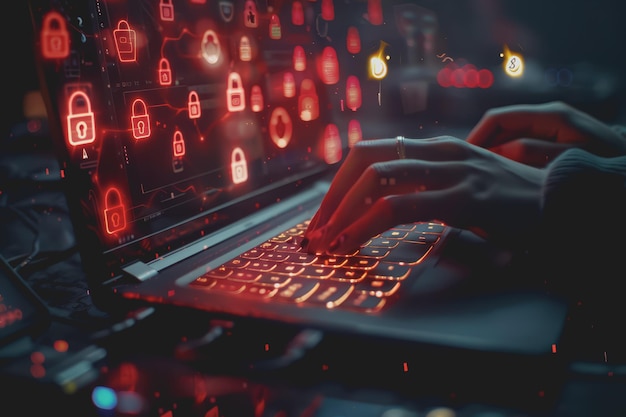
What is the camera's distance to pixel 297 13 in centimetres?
97

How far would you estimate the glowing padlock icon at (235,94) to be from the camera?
81 centimetres

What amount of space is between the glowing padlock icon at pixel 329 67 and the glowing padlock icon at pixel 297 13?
0.10 meters

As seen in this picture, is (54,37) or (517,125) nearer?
(54,37)

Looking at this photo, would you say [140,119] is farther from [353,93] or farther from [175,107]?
[353,93]

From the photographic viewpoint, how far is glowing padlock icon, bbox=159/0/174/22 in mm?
663

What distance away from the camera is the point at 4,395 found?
46 centimetres

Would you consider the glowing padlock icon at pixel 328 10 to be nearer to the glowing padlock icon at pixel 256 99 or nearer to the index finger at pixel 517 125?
the glowing padlock icon at pixel 256 99

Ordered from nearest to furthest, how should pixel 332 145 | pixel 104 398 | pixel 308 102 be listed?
1. pixel 104 398
2. pixel 308 102
3. pixel 332 145

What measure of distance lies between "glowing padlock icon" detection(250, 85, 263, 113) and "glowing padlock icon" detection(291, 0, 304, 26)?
19cm

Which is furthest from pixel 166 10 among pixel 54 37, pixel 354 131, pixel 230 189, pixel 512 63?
pixel 512 63

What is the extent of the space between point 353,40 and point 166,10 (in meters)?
0.57

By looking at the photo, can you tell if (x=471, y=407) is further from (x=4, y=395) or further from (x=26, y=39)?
(x=26, y=39)

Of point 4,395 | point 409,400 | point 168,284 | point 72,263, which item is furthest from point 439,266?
point 72,263

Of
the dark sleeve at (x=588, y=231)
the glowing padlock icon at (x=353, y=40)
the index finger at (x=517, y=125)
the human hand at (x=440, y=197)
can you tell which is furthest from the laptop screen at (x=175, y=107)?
the dark sleeve at (x=588, y=231)
